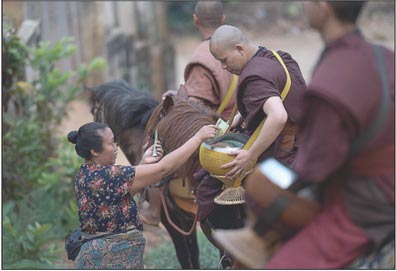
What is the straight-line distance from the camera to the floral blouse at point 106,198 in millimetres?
5203

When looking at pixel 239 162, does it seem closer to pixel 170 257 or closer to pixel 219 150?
pixel 219 150

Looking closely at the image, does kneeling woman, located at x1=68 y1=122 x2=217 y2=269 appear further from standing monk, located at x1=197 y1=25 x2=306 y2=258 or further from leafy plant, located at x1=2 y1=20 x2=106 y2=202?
leafy plant, located at x1=2 y1=20 x2=106 y2=202

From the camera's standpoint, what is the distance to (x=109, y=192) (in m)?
5.23

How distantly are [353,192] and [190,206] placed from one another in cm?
336

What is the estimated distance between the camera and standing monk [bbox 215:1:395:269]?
373 cm

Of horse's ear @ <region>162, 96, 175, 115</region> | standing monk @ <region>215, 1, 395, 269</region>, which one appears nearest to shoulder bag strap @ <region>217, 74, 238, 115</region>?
horse's ear @ <region>162, 96, 175, 115</region>

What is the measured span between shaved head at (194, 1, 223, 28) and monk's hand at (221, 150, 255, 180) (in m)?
2.01

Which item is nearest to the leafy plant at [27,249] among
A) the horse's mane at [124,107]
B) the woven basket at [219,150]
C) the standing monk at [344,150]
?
the horse's mane at [124,107]

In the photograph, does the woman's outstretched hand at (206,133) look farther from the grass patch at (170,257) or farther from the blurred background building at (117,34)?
the blurred background building at (117,34)

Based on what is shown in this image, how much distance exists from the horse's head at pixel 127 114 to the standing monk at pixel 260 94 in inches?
63.8

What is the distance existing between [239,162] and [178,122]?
1123 millimetres

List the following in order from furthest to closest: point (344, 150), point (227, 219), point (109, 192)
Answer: point (227, 219), point (109, 192), point (344, 150)

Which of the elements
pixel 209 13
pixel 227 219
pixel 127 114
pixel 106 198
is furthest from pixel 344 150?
pixel 127 114

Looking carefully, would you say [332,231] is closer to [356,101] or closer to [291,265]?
[291,265]
